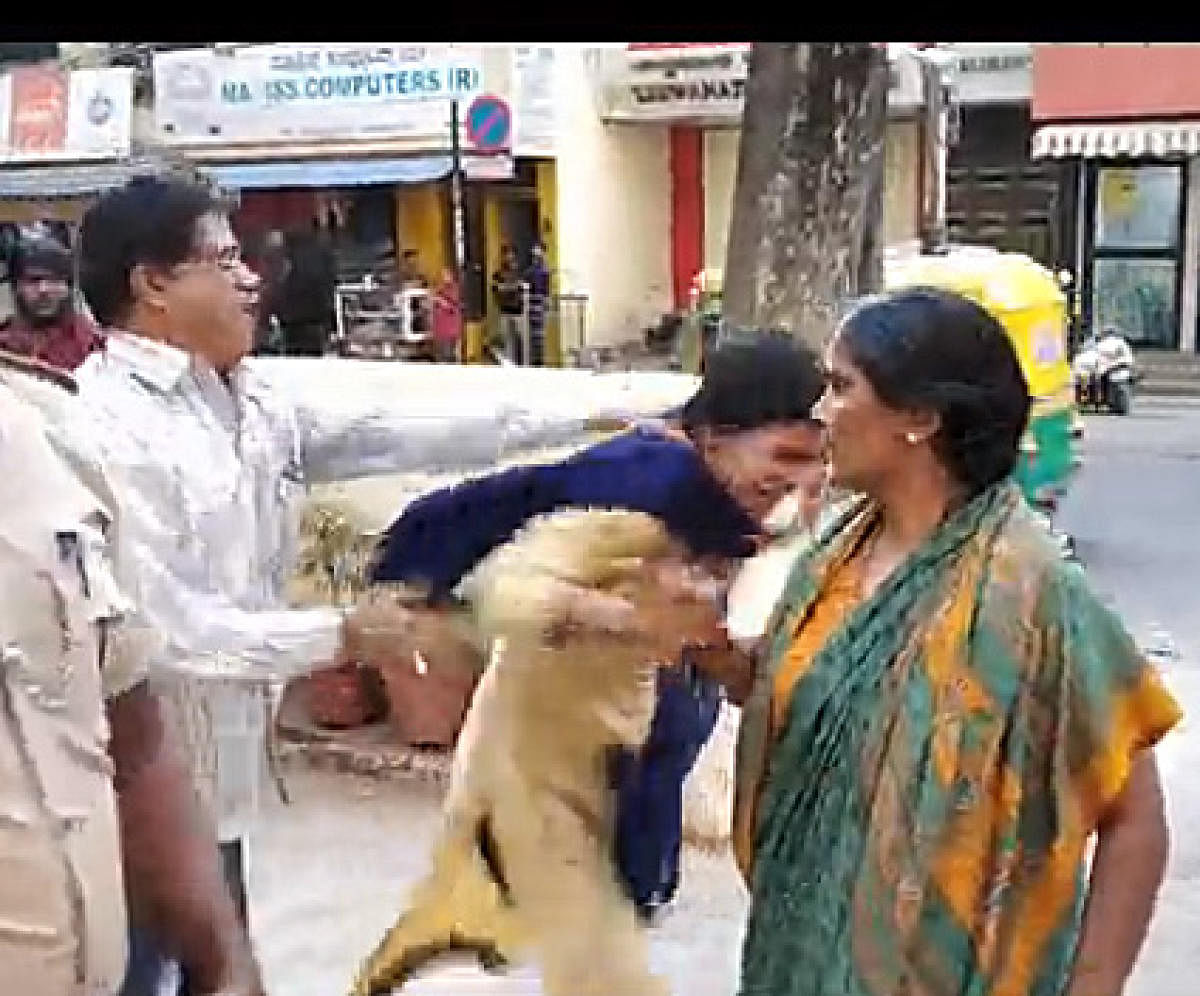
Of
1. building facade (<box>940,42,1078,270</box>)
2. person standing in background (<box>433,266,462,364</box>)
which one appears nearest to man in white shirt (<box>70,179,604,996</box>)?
person standing in background (<box>433,266,462,364</box>)

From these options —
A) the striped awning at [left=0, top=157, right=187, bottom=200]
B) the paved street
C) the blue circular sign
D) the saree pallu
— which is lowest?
the paved street

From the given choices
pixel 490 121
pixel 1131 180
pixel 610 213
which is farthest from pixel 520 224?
pixel 1131 180

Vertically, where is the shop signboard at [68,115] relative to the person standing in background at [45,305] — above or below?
above

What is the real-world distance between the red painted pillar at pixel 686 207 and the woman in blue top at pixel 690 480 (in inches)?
680

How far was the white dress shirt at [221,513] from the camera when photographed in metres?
2.45

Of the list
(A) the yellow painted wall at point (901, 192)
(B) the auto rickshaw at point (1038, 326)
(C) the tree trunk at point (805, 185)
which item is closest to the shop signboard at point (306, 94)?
(A) the yellow painted wall at point (901, 192)

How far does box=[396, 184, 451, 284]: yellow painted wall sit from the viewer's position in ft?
61.0

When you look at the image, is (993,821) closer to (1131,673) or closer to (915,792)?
(915,792)

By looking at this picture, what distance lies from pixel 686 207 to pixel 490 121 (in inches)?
135

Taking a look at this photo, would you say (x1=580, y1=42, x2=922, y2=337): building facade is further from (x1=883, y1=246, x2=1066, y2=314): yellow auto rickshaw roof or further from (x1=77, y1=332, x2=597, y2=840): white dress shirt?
(x1=77, y1=332, x2=597, y2=840): white dress shirt

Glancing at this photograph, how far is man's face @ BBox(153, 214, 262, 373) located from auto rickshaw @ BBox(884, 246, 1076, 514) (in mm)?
5489

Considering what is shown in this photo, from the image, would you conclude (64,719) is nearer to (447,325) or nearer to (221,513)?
(221,513)

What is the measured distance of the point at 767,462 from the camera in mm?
2307

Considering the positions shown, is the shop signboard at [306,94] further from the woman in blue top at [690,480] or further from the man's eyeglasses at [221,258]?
the woman in blue top at [690,480]
